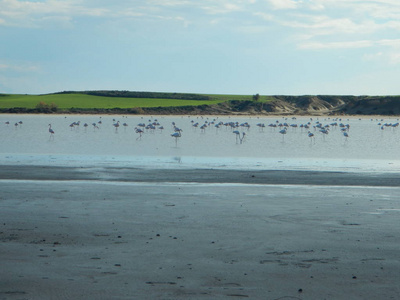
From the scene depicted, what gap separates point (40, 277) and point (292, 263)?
304cm

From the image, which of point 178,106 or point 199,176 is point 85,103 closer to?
point 178,106

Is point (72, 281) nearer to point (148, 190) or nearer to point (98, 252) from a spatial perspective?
point (98, 252)

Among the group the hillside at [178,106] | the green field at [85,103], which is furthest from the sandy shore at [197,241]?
the green field at [85,103]

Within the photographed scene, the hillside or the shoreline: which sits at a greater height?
the hillside

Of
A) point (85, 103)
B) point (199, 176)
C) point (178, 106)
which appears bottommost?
point (199, 176)

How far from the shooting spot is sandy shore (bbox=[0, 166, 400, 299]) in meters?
6.48

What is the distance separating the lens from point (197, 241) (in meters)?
8.72

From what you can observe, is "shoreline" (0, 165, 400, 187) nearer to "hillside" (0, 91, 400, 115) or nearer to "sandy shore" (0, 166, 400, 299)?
"sandy shore" (0, 166, 400, 299)

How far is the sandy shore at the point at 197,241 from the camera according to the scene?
6480 mm

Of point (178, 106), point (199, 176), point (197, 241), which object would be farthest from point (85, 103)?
point (197, 241)

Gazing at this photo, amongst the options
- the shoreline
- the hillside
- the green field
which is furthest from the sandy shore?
the green field

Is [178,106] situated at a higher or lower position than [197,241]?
higher

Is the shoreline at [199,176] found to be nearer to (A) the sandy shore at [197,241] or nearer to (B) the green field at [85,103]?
(A) the sandy shore at [197,241]

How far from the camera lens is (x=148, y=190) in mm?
14742
